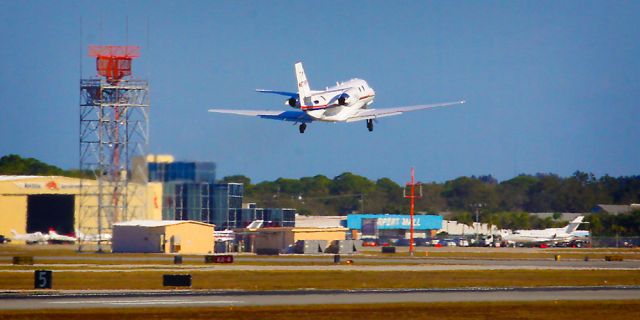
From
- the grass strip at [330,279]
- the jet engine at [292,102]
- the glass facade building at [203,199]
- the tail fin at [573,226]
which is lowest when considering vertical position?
the grass strip at [330,279]

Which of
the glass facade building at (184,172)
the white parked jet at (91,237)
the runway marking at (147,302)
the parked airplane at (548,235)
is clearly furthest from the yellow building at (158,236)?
the parked airplane at (548,235)

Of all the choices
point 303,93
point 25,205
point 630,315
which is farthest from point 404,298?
point 25,205

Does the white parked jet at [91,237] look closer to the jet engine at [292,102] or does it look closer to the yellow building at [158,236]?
the yellow building at [158,236]

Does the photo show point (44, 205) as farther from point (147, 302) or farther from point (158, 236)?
point (147, 302)

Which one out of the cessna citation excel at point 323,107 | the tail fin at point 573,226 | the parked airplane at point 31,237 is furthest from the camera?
the tail fin at point 573,226

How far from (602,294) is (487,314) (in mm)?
16312

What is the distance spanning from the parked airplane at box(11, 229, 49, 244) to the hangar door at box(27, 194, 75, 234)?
→ 2029mm

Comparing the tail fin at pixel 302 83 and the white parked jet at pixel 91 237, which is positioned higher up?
the tail fin at pixel 302 83

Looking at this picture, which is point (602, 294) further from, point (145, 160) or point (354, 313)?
point (145, 160)

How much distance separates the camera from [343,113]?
97.4m

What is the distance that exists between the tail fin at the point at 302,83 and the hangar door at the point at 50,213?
6892 cm

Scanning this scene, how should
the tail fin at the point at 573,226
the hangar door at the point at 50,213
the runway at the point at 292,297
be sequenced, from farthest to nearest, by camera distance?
the tail fin at the point at 573,226 → the hangar door at the point at 50,213 → the runway at the point at 292,297

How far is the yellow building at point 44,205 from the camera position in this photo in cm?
14675

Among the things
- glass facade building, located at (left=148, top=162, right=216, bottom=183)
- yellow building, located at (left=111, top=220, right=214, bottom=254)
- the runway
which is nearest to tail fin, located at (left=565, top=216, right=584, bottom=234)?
yellow building, located at (left=111, top=220, right=214, bottom=254)
